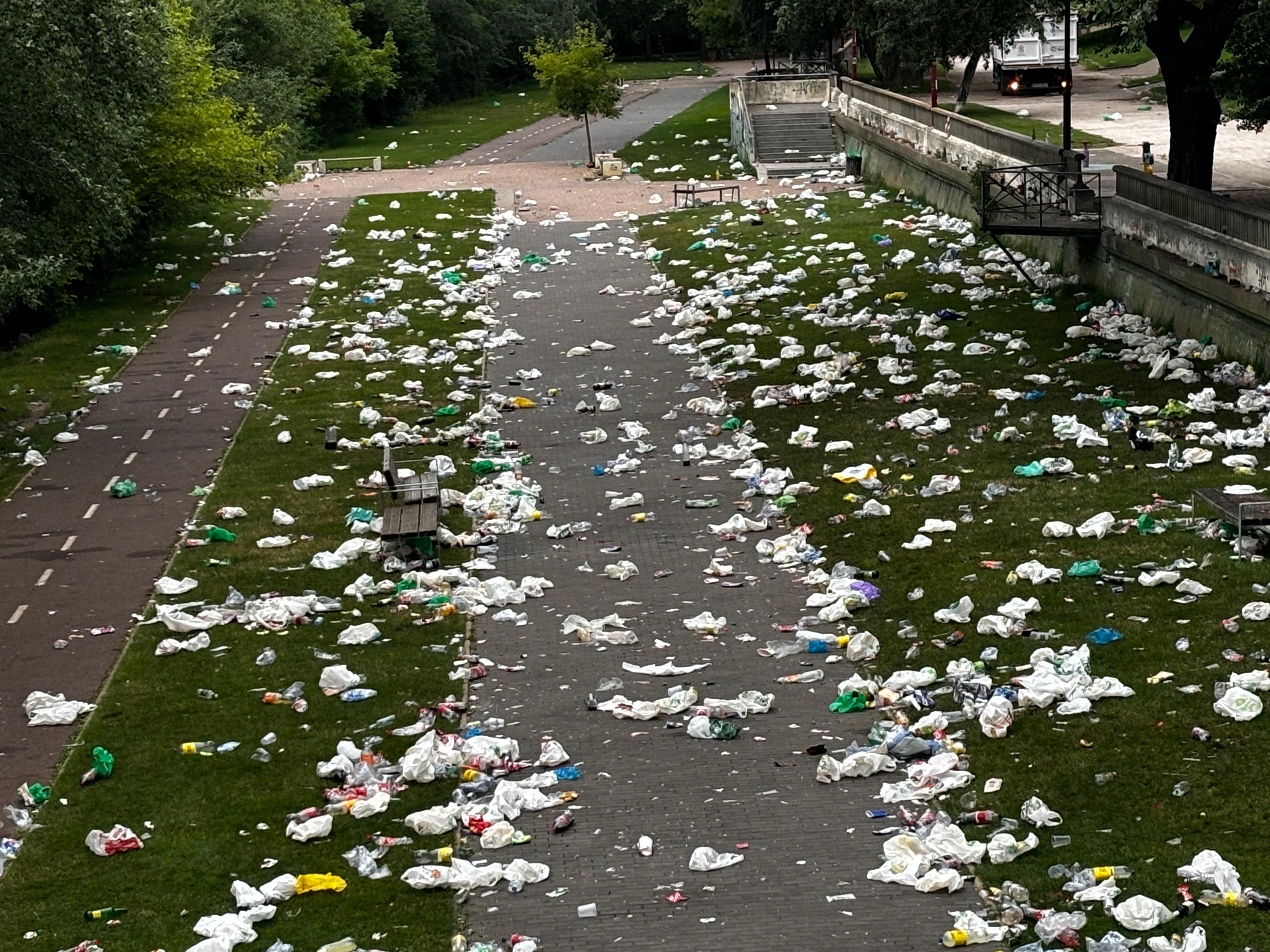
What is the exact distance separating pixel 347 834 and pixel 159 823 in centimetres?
128

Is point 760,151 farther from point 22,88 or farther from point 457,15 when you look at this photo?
point 457,15

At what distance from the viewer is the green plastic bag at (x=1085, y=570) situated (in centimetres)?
1293

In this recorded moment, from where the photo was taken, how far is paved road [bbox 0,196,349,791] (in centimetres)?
1302

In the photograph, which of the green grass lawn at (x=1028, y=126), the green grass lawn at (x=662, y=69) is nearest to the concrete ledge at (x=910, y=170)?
the green grass lawn at (x=1028, y=126)

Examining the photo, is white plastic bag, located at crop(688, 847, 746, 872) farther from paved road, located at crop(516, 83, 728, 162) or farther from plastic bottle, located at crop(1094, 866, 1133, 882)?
paved road, located at crop(516, 83, 728, 162)

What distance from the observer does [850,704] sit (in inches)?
448

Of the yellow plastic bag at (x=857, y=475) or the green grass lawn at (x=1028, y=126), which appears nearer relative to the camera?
the yellow plastic bag at (x=857, y=475)

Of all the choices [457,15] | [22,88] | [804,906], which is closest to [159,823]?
[804,906]

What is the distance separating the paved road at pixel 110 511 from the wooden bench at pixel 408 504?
2167 mm

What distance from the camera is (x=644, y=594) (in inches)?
553

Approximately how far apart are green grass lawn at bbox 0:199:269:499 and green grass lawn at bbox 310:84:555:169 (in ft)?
42.6

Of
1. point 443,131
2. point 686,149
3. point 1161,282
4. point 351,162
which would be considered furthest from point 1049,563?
point 443,131

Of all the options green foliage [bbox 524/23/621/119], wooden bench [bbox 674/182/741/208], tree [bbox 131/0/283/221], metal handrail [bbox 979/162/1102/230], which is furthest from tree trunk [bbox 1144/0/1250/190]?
green foliage [bbox 524/23/621/119]

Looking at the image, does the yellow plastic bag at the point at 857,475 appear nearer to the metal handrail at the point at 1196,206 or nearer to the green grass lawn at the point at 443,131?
the metal handrail at the point at 1196,206
